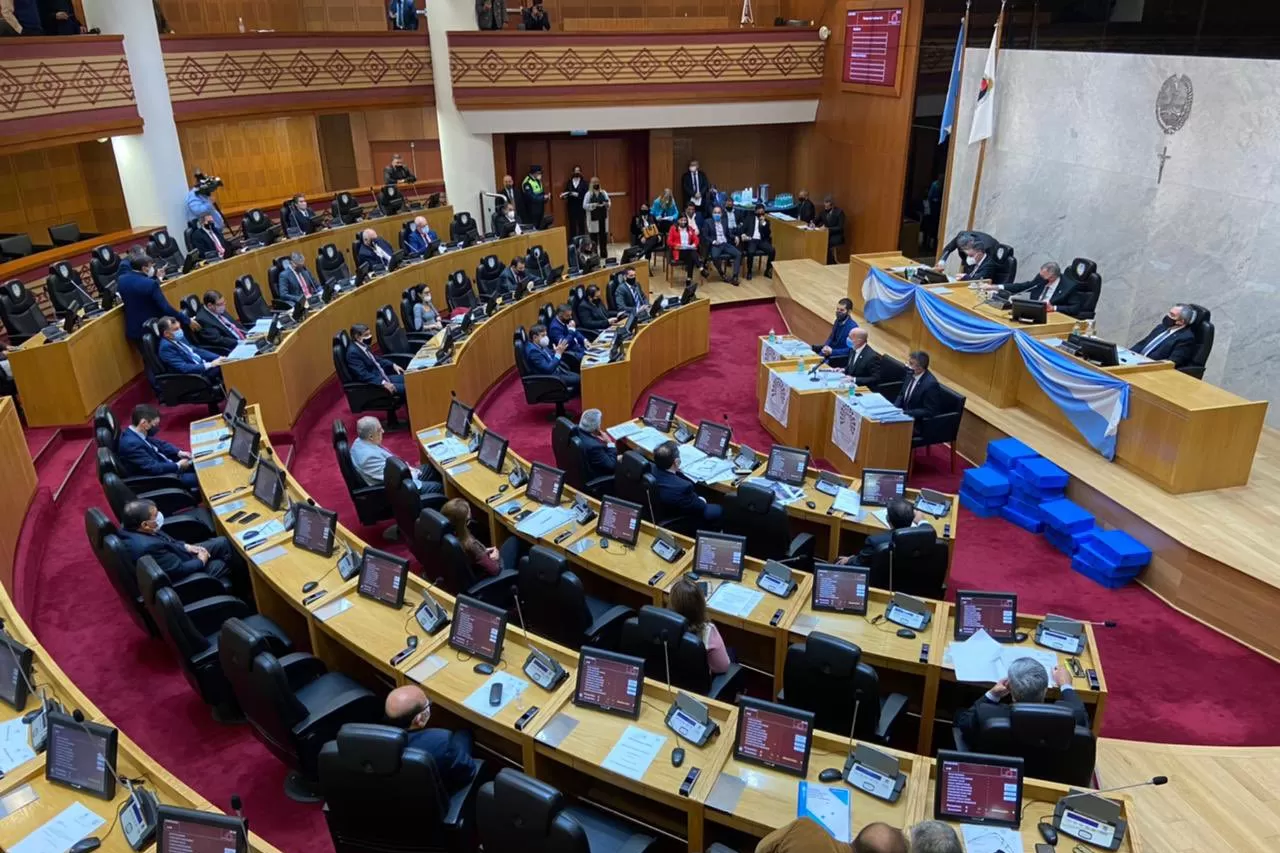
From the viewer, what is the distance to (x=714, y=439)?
7926mm

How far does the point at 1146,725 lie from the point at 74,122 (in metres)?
14.0

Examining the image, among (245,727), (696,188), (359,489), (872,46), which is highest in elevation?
(872,46)

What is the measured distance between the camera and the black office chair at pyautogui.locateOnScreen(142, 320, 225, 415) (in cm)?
917

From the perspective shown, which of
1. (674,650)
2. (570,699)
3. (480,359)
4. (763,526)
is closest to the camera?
(570,699)

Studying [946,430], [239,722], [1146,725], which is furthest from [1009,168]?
[239,722]

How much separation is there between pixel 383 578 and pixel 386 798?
1784mm

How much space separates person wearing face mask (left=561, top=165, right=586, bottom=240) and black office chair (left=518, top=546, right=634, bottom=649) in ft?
41.8

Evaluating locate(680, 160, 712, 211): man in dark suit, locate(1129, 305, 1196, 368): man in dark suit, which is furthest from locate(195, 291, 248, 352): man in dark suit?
locate(1129, 305, 1196, 368): man in dark suit

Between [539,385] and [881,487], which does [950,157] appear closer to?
[539,385]

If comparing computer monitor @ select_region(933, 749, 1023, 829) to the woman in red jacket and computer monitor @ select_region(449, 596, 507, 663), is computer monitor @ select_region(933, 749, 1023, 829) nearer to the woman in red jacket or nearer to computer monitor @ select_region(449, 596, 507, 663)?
computer monitor @ select_region(449, 596, 507, 663)

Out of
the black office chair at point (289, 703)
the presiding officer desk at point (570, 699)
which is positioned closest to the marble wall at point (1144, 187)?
the presiding officer desk at point (570, 699)

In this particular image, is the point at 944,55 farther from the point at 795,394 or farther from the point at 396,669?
the point at 396,669

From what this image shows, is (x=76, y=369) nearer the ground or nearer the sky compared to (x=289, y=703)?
nearer the sky

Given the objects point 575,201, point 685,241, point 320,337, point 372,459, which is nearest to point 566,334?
point 320,337
